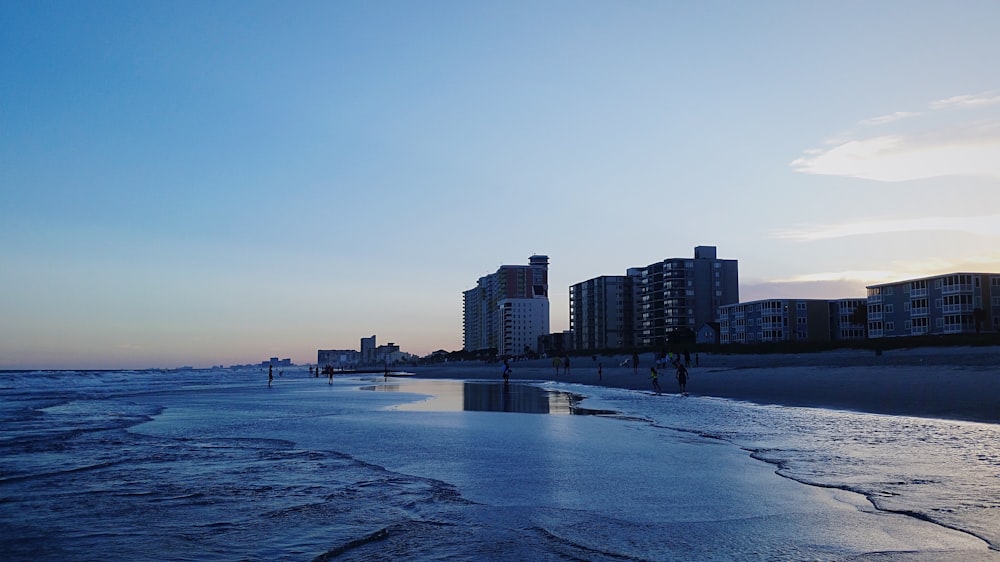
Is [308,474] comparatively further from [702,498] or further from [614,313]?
[614,313]

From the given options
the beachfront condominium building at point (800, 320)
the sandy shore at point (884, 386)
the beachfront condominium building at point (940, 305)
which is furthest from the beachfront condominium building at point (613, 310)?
the sandy shore at point (884, 386)

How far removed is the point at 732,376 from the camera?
1747 inches

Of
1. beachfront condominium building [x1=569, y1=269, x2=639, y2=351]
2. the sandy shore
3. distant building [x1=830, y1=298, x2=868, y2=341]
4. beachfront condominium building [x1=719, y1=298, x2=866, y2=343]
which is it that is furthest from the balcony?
beachfront condominium building [x1=569, y1=269, x2=639, y2=351]

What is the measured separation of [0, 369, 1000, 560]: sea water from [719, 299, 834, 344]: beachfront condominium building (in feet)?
329

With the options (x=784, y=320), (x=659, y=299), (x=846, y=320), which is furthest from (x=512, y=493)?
(x=659, y=299)

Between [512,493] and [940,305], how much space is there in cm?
9230

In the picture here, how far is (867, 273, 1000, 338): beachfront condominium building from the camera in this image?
82188 mm

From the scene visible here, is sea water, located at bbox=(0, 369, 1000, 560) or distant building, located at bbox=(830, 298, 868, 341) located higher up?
distant building, located at bbox=(830, 298, 868, 341)

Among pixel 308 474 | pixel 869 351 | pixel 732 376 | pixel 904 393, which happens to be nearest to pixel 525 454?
pixel 308 474

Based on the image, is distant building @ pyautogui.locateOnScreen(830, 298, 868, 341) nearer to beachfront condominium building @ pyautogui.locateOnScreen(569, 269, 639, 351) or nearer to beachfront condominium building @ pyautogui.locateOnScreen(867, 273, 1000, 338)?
beachfront condominium building @ pyautogui.locateOnScreen(867, 273, 1000, 338)

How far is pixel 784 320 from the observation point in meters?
114

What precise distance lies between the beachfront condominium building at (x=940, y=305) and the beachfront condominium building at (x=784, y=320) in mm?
18712

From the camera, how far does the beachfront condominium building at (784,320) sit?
372ft

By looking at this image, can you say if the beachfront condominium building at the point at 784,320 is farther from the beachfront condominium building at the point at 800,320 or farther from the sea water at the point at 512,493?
the sea water at the point at 512,493
